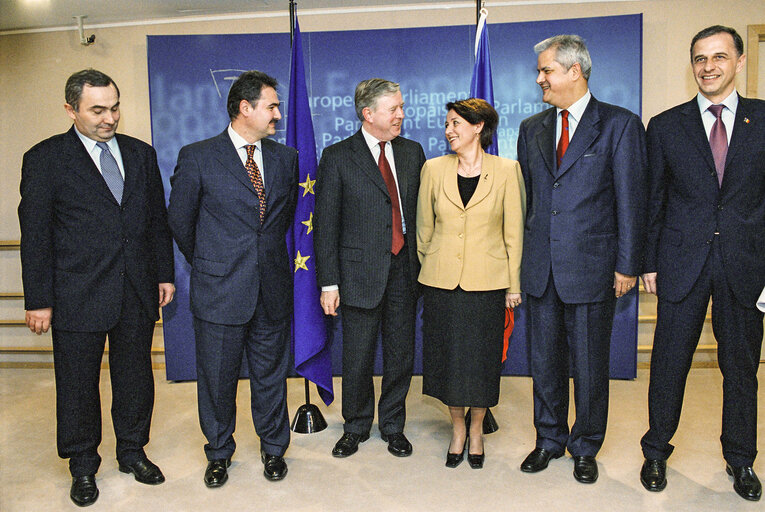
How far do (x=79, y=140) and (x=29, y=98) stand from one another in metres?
3.04

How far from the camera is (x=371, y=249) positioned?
3.05 m

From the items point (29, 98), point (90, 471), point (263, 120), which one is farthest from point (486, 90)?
point (29, 98)

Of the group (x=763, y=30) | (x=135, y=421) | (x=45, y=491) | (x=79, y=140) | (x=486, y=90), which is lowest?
(x=45, y=491)

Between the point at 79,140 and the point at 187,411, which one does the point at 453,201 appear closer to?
the point at 79,140

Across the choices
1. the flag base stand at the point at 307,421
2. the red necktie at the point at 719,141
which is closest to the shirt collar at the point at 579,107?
the red necktie at the point at 719,141

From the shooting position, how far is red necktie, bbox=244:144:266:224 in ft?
9.30

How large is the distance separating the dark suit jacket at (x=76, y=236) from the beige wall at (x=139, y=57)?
2483 millimetres

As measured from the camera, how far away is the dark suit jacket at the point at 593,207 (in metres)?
2.71

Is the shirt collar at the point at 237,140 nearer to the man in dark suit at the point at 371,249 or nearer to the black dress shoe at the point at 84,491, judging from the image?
the man in dark suit at the point at 371,249

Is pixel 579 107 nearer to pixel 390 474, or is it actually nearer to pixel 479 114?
pixel 479 114

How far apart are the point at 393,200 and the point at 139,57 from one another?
306 centimetres

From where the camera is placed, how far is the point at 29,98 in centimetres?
516

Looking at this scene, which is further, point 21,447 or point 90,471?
point 21,447

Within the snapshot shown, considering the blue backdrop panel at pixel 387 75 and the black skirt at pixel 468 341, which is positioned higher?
the blue backdrop panel at pixel 387 75
